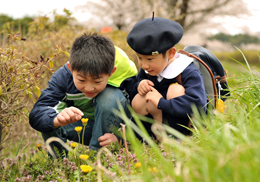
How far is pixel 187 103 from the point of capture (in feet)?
6.56

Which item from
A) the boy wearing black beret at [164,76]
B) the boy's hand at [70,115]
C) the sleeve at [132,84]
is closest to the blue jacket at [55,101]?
the boy's hand at [70,115]

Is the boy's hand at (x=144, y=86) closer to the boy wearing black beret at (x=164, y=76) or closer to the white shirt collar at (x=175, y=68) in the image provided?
the boy wearing black beret at (x=164, y=76)

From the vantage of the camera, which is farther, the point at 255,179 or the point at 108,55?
the point at 108,55

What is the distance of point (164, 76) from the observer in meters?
2.21

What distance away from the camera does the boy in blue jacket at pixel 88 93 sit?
195 centimetres

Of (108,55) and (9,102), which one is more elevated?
(108,55)

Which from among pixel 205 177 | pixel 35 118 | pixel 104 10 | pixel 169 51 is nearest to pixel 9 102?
pixel 35 118

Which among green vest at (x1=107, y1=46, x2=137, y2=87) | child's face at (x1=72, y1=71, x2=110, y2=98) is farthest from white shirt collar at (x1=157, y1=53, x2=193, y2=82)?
child's face at (x1=72, y1=71, x2=110, y2=98)

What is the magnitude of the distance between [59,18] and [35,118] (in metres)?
3.53

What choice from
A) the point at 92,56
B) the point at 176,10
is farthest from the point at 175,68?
the point at 176,10

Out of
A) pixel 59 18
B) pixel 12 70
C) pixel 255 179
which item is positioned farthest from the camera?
pixel 59 18

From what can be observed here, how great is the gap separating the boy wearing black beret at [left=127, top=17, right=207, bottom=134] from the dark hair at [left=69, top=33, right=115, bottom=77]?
0.75 ft

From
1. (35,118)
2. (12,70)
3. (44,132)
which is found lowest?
(44,132)

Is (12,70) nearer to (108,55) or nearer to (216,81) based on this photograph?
(108,55)
